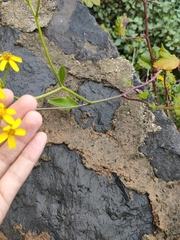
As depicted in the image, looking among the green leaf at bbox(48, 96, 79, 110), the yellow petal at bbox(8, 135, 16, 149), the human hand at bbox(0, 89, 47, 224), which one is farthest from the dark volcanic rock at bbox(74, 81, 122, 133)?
the yellow petal at bbox(8, 135, 16, 149)

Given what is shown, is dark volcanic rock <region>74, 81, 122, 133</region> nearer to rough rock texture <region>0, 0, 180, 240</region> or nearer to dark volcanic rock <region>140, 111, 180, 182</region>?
rough rock texture <region>0, 0, 180, 240</region>

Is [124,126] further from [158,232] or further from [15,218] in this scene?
[15,218]

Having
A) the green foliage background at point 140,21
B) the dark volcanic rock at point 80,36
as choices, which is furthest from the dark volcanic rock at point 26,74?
the green foliage background at point 140,21

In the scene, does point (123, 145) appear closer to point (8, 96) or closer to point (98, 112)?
point (98, 112)

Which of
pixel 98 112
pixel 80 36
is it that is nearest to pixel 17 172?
pixel 98 112

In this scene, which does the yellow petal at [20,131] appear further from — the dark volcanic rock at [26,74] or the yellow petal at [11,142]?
the dark volcanic rock at [26,74]

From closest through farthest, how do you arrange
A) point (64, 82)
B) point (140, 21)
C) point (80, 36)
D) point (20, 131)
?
1. point (20, 131)
2. point (64, 82)
3. point (80, 36)
4. point (140, 21)
